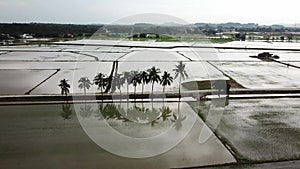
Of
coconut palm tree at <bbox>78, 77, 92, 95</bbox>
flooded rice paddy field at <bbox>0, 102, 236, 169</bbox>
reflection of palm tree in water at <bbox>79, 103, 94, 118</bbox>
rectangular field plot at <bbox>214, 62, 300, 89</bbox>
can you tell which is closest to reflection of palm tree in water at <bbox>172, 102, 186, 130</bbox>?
flooded rice paddy field at <bbox>0, 102, 236, 169</bbox>

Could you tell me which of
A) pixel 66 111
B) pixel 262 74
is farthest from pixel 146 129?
pixel 262 74

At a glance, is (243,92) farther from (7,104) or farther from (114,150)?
(7,104)

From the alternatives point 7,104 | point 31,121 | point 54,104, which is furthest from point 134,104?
point 7,104

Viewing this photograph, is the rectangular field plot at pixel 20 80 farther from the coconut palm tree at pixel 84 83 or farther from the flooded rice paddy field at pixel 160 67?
the coconut palm tree at pixel 84 83

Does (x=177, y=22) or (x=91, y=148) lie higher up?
(x=177, y=22)

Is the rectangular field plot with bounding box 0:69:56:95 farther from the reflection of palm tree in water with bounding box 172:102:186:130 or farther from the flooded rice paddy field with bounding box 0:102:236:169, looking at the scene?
the reflection of palm tree in water with bounding box 172:102:186:130

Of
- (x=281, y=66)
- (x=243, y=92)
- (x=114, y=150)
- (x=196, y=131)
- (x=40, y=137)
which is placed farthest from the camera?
(x=281, y=66)

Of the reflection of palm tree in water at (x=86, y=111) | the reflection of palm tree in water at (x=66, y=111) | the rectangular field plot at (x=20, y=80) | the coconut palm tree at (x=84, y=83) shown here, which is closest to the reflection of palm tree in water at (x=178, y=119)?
the reflection of palm tree in water at (x=86, y=111)
